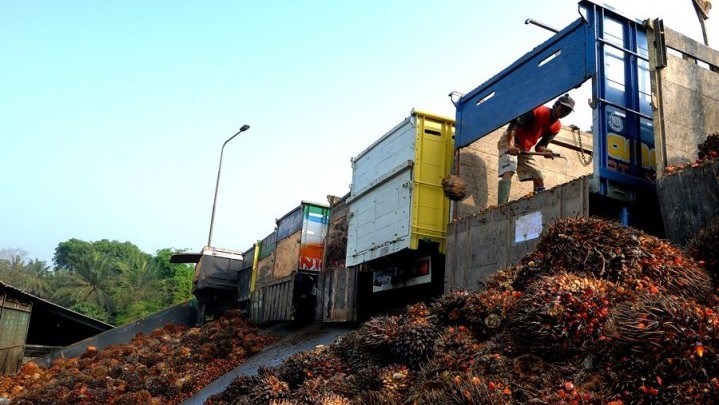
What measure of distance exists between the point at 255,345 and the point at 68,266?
221 ft

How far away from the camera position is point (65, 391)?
1238cm

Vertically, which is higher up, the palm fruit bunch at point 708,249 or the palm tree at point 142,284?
the palm tree at point 142,284

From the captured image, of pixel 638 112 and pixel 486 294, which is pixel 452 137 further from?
pixel 486 294

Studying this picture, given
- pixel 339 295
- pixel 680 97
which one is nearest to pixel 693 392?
pixel 680 97

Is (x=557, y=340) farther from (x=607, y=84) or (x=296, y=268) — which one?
(x=296, y=268)

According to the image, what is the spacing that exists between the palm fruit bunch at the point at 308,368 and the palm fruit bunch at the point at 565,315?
2.53m

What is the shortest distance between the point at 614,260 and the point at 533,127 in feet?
13.5

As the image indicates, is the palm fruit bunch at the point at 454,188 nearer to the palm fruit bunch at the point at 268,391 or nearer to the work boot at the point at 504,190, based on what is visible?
the work boot at the point at 504,190

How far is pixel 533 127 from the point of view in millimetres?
8719

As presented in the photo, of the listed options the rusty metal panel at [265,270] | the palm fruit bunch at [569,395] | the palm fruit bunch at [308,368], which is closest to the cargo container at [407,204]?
the palm fruit bunch at [308,368]

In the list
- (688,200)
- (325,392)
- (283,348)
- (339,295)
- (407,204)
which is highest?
(407,204)

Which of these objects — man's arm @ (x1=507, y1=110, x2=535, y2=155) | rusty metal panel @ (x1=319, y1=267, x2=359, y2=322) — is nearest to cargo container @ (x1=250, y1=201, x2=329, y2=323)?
rusty metal panel @ (x1=319, y1=267, x2=359, y2=322)

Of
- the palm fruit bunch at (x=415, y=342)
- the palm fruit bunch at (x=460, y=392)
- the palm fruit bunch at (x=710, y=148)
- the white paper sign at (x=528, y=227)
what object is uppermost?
the palm fruit bunch at (x=710, y=148)

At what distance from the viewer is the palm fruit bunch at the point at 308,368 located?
6379mm
